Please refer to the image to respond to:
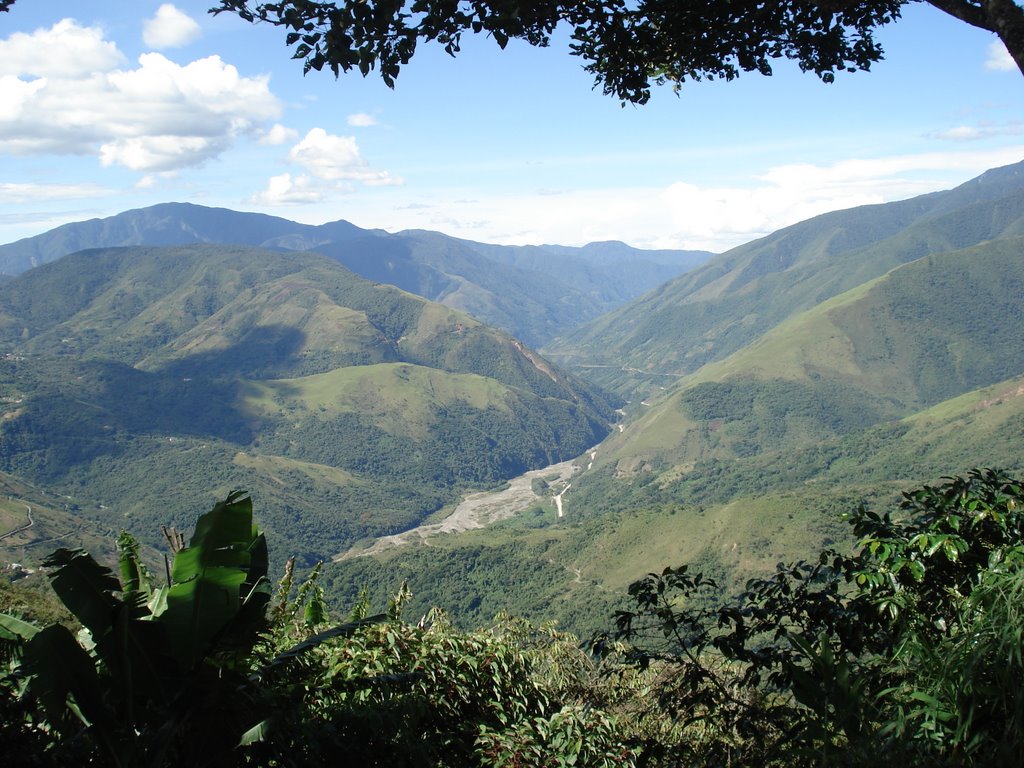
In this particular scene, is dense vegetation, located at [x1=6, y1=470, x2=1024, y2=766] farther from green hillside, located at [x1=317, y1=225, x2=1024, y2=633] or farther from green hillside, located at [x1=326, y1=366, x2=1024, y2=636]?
green hillside, located at [x1=326, y1=366, x2=1024, y2=636]

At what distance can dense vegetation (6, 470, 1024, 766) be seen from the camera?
4.18 meters

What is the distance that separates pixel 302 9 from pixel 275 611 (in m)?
5.89

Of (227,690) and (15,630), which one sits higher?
(15,630)

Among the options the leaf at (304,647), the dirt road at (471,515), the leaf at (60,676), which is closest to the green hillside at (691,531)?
the dirt road at (471,515)

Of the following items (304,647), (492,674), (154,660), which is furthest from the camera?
(492,674)

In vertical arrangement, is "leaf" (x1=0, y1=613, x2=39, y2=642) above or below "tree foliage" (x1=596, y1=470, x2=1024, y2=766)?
above

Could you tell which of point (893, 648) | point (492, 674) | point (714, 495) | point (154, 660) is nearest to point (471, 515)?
point (714, 495)

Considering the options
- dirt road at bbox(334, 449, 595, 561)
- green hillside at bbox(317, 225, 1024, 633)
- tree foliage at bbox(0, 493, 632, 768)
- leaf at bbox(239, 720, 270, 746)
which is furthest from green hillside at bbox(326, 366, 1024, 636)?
leaf at bbox(239, 720, 270, 746)

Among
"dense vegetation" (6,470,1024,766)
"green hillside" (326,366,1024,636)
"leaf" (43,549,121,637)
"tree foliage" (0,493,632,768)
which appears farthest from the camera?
"green hillside" (326,366,1024,636)

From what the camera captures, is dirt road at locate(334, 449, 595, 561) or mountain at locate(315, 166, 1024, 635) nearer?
mountain at locate(315, 166, 1024, 635)

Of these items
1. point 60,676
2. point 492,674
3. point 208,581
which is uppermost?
point 208,581

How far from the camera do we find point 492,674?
731cm

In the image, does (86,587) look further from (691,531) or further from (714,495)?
(714,495)

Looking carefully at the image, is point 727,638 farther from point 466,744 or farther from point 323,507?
point 323,507
